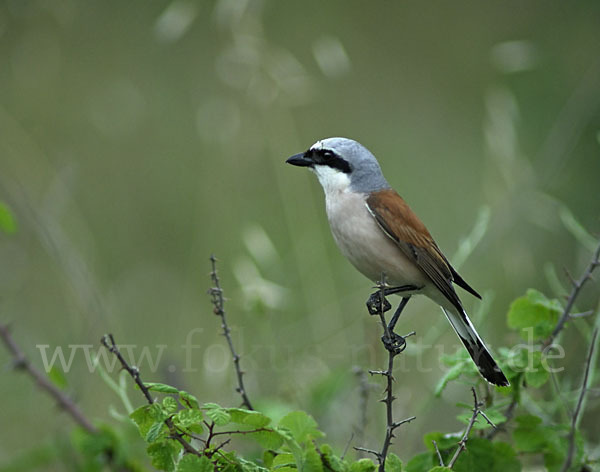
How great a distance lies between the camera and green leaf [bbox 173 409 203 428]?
1.57 m

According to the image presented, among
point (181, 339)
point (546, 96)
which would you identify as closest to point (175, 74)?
point (181, 339)

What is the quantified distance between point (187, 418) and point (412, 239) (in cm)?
143

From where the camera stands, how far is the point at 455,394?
306 centimetres

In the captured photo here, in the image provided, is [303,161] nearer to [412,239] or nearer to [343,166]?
[343,166]

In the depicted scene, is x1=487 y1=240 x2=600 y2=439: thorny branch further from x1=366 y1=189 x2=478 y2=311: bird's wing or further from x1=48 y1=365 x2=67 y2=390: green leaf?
x1=48 y1=365 x2=67 y2=390: green leaf

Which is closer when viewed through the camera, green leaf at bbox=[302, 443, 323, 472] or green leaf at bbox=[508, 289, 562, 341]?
green leaf at bbox=[302, 443, 323, 472]

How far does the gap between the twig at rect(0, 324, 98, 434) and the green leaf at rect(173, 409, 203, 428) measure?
70 centimetres

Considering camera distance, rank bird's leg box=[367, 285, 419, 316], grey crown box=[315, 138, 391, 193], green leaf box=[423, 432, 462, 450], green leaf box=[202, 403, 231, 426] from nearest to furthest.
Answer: green leaf box=[202, 403, 231, 426], green leaf box=[423, 432, 462, 450], bird's leg box=[367, 285, 419, 316], grey crown box=[315, 138, 391, 193]

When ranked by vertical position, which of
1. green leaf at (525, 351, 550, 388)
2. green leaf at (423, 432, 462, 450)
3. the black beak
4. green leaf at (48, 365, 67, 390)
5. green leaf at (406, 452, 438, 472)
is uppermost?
the black beak

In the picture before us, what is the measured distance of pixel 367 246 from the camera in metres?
2.69

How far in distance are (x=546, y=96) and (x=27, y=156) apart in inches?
146

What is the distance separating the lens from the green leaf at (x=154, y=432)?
1.57m

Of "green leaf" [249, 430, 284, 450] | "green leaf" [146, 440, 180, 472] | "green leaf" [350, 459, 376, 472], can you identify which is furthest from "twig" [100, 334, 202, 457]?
"green leaf" [350, 459, 376, 472]

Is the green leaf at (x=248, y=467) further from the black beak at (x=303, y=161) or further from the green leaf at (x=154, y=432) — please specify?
the black beak at (x=303, y=161)
